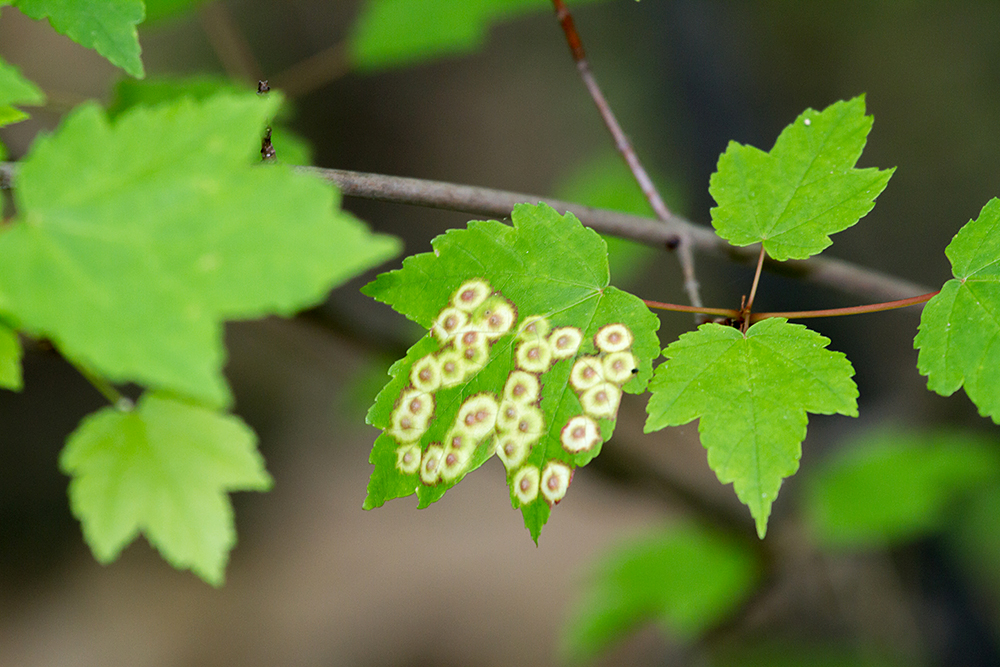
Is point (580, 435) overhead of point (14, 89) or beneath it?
beneath

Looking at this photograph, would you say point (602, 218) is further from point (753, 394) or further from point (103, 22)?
point (103, 22)

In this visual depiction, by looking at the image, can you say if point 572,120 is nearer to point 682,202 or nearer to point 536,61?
point 536,61

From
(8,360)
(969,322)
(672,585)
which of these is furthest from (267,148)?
(672,585)

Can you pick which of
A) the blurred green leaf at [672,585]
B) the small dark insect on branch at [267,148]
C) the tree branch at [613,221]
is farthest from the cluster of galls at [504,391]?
the blurred green leaf at [672,585]

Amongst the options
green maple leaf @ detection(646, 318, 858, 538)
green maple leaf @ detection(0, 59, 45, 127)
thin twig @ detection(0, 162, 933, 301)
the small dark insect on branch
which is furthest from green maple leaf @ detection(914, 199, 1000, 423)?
green maple leaf @ detection(0, 59, 45, 127)

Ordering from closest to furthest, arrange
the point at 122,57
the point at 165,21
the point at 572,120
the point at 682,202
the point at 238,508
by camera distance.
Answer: the point at 122,57 < the point at 165,21 < the point at 682,202 < the point at 238,508 < the point at 572,120

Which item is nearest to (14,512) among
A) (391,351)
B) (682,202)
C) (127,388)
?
(127,388)

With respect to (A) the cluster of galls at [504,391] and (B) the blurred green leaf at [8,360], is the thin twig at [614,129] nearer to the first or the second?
(A) the cluster of galls at [504,391]
